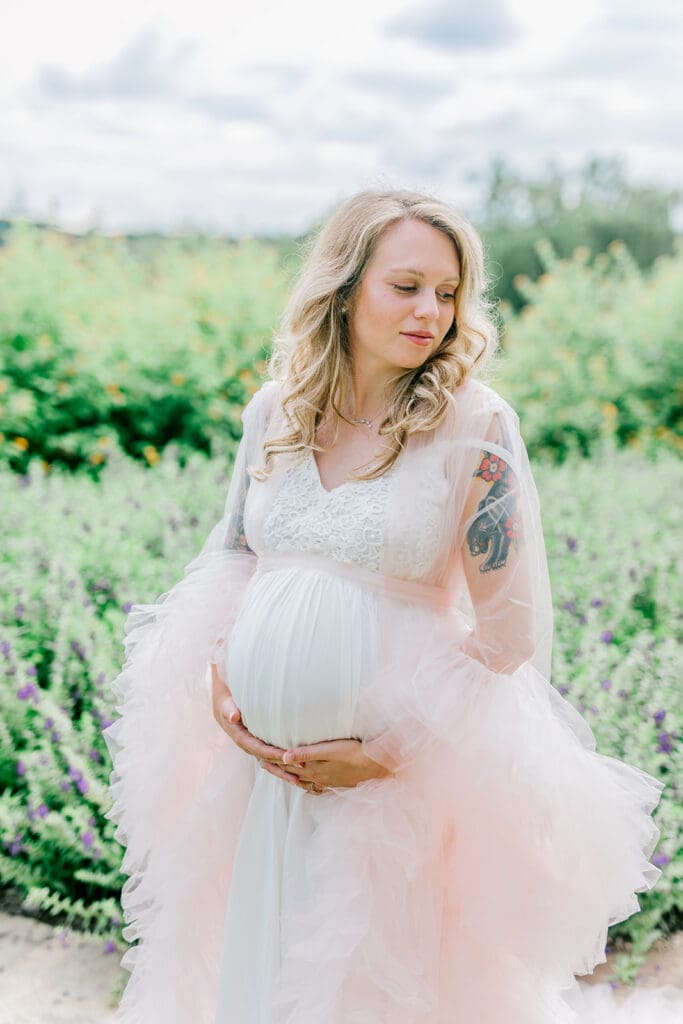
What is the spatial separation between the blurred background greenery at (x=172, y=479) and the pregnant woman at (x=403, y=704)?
1.58 feet

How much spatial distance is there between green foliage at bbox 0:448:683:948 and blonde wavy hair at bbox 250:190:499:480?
165 cm

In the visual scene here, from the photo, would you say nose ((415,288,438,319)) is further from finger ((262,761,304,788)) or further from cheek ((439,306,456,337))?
finger ((262,761,304,788))

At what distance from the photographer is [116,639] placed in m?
3.77

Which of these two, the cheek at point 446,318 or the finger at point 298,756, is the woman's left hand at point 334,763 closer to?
the finger at point 298,756

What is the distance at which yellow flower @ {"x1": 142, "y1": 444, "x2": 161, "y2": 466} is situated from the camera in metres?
6.95

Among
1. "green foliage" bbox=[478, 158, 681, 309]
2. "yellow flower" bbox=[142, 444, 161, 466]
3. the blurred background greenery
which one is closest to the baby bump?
the blurred background greenery

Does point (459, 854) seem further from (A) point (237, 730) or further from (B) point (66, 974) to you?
(B) point (66, 974)

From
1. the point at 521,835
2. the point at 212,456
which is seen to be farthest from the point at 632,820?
the point at 212,456

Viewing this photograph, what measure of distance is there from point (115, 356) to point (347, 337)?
5409 mm

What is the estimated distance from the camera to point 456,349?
6.96ft

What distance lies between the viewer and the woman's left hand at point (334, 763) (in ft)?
6.25

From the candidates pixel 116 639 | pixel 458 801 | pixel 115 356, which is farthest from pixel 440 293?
pixel 115 356

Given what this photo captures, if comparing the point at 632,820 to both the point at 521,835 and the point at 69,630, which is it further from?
the point at 69,630

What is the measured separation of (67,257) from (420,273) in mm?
6833
